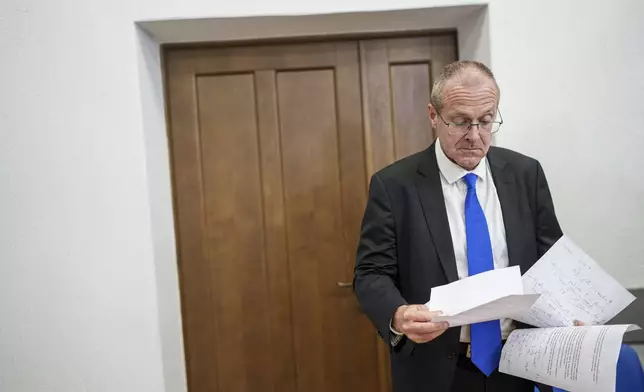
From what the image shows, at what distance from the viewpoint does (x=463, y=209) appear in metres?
1.38

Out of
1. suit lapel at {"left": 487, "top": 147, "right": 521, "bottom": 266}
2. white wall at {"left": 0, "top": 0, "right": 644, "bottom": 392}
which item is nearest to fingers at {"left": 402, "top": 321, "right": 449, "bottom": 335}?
suit lapel at {"left": 487, "top": 147, "right": 521, "bottom": 266}

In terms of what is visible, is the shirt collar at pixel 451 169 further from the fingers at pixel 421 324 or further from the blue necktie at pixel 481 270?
the fingers at pixel 421 324

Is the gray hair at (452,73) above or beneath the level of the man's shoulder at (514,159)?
above

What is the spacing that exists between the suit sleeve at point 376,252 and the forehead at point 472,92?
30cm

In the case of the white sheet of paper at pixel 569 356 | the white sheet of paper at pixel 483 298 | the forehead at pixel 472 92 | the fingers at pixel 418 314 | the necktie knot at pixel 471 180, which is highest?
the forehead at pixel 472 92

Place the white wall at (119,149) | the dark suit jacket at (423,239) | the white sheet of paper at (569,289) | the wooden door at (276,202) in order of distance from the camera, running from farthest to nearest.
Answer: the wooden door at (276,202)
the white wall at (119,149)
the dark suit jacket at (423,239)
the white sheet of paper at (569,289)

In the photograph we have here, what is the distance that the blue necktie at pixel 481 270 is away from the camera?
130 centimetres

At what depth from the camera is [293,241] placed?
7.07 ft

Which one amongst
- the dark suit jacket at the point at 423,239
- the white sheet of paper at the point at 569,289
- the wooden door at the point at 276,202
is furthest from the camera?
the wooden door at the point at 276,202

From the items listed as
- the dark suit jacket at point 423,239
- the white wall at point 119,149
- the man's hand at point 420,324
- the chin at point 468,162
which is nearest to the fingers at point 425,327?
the man's hand at point 420,324

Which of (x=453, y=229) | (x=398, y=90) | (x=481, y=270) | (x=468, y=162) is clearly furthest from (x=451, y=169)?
(x=398, y=90)

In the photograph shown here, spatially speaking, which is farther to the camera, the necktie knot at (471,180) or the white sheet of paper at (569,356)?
the necktie knot at (471,180)

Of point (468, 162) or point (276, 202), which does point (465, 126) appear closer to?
point (468, 162)

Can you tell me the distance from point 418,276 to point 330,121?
0.94m
